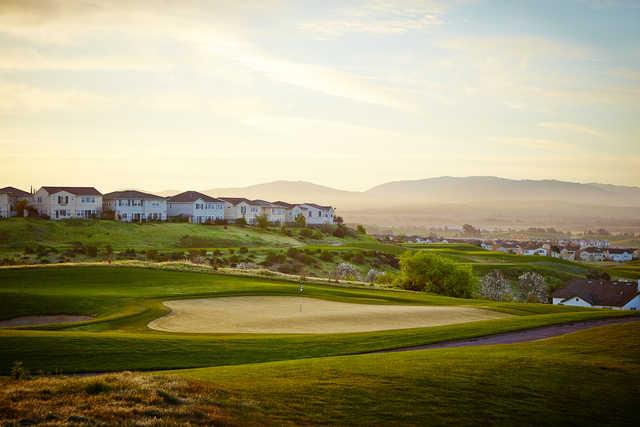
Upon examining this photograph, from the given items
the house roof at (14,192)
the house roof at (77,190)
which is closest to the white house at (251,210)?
the house roof at (77,190)

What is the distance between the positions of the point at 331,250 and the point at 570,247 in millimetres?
109141

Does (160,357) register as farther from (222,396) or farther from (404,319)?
(404,319)

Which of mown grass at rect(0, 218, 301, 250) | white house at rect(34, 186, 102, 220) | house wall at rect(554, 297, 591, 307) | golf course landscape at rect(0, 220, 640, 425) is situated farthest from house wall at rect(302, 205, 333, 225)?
golf course landscape at rect(0, 220, 640, 425)

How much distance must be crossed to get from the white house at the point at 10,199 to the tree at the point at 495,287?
83922 millimetres

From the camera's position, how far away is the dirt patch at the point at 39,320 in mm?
31672

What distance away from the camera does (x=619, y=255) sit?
166m

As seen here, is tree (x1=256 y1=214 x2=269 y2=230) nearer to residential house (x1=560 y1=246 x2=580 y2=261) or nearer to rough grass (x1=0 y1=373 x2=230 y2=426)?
residential house (x1=560 y1=246 x2=580 y2=261)

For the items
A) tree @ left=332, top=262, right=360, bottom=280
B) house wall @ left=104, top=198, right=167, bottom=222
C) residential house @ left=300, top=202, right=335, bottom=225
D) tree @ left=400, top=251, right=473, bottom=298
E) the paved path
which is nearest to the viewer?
the paved path

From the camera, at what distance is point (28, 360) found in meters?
20.4

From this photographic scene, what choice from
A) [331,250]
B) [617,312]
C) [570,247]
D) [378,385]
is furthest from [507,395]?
[570,247]

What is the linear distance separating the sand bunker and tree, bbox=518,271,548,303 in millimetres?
47839

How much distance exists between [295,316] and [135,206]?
90105 millimetres

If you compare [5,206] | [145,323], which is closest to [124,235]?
[5,206]

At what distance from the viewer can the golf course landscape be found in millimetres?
13523
